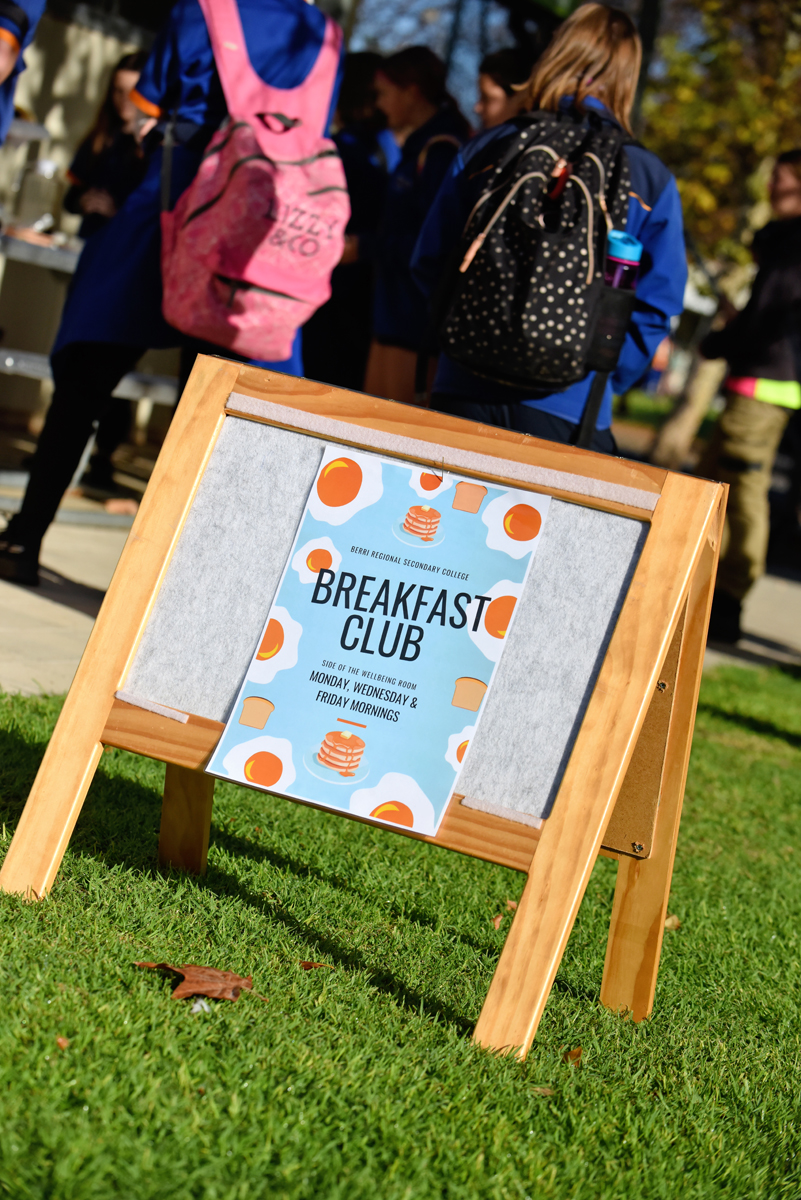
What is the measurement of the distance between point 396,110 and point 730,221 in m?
25.1

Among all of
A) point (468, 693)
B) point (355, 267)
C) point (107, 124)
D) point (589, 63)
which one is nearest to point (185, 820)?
point (468, 693)

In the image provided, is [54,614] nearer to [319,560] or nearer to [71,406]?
[71,406]

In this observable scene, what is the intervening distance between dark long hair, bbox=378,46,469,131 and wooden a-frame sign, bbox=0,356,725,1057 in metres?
3.09

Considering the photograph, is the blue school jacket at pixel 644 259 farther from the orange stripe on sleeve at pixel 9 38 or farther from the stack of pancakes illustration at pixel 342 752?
the stack of pancakes illustration at pixel 342 752

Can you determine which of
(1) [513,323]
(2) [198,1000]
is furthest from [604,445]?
(2) [198,1000]

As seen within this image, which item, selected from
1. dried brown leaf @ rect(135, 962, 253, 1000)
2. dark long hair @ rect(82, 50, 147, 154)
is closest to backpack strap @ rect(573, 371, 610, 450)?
dried brown leaf @ rect(135, 962, 253, 1000)

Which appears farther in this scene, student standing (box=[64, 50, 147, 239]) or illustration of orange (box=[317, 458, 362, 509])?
student standing (box=[64, 50, 147, 239])

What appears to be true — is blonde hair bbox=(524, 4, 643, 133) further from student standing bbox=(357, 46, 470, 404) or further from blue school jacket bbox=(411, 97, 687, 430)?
student standing bbox=(357, 46, 470, 404)

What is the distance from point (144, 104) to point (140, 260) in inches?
19.2

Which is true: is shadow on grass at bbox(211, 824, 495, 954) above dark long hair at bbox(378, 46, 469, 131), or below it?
below

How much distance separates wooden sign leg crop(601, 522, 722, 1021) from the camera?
2393 millimetres

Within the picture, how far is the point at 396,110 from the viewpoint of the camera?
16.6 feet

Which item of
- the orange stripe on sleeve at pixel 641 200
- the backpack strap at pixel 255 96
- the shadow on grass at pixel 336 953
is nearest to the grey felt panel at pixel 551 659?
the shadow on grass at pixel 336 953

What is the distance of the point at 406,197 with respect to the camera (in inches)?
183
